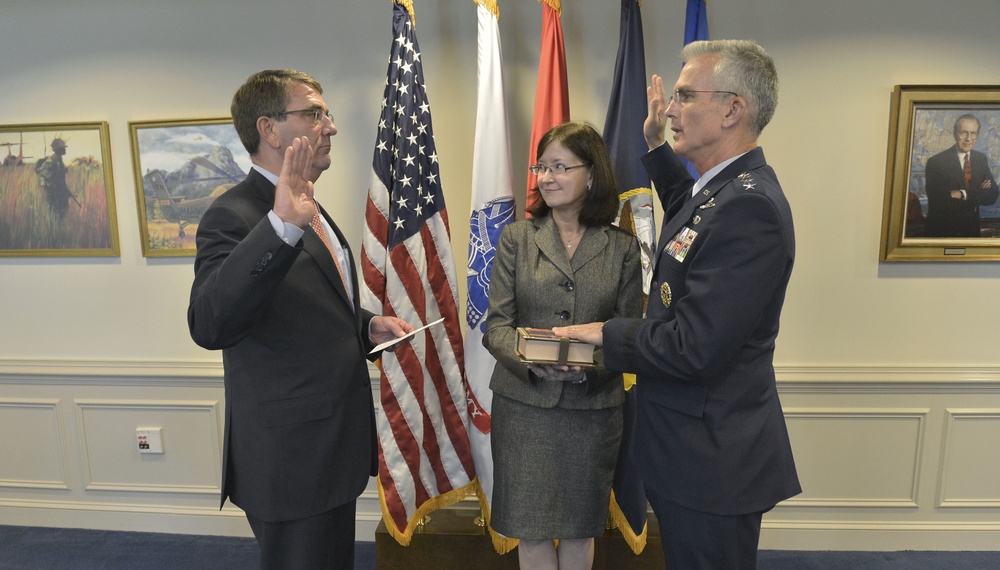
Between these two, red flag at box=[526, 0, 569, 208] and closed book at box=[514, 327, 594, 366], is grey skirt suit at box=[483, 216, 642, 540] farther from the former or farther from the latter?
red flag at box=[526, 0, 569, 208]

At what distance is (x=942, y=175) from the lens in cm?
269

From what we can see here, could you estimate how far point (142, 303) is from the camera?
3078mm

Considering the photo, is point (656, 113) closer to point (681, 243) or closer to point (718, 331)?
point (681, 243)

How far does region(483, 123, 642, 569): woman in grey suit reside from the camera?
1.95 meters

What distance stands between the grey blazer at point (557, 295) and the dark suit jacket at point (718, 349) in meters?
0.34

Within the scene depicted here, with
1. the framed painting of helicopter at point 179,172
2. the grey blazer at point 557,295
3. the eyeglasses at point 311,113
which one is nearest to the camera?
the eyeglasses at point 311,113

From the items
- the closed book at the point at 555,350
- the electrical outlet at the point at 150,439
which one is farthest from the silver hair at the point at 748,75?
the electrical outlet at the point at 150,439

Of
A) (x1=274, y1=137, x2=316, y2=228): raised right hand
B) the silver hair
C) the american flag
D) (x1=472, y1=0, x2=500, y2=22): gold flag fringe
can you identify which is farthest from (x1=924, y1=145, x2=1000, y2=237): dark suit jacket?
(x1=274, y1=137, x2=316, y2=228): raised right hand

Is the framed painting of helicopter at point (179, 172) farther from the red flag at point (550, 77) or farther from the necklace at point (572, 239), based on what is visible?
the necklace at point (572, 239)

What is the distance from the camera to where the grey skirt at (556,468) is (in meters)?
1.98

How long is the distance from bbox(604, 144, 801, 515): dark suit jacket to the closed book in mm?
94

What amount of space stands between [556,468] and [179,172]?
2.24 metres

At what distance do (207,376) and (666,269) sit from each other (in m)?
2.40

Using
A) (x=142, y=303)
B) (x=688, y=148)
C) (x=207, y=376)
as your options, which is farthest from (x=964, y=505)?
(x=142, y=303)
